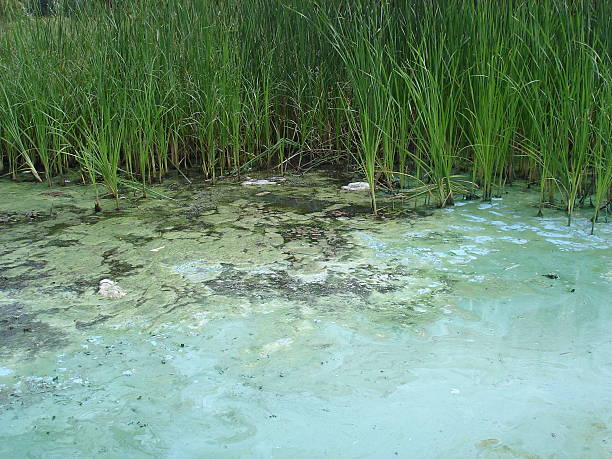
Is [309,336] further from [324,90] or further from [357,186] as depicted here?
[324,90]

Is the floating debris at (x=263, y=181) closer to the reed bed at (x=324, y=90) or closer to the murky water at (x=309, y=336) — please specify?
the reed bed at (x=324, y=90)

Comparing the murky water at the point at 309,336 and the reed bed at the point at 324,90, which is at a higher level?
the reed bed at the point at 324,90

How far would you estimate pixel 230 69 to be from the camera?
346cm

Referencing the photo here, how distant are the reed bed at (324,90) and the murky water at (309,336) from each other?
1.16 feet

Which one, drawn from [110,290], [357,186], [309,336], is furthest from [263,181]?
[309,336]

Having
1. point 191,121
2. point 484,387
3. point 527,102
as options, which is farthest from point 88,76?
point 484,387

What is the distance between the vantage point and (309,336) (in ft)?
5.72

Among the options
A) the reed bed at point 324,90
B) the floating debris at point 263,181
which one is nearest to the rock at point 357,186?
the reed bed at point 324,90

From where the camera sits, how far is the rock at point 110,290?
6.66 feet

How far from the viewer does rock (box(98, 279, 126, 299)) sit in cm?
203

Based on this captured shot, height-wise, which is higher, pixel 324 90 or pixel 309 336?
pixel 324 90

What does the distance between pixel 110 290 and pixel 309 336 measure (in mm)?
691

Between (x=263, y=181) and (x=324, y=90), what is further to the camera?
(x=324, y=90)

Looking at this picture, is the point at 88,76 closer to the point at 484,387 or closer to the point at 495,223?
the point at 495,223
